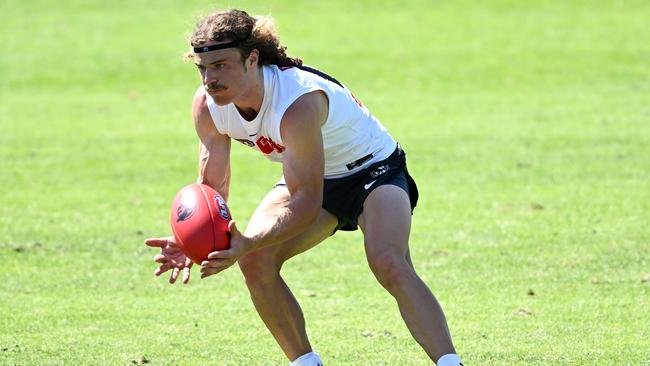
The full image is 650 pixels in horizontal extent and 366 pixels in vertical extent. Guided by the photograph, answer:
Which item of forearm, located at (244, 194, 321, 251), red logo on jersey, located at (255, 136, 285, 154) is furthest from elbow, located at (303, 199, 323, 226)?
red logo on jersey, located at (255, 136, 285, 154)

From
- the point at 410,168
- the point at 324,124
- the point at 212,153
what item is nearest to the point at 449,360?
the point at 324,124

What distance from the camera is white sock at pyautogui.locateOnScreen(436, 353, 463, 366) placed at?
561 cm

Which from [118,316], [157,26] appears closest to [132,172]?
[118,316]

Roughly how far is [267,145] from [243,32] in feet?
2.11

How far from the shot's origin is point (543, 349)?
Answer: 6.80m

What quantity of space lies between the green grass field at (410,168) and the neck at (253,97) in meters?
1.64

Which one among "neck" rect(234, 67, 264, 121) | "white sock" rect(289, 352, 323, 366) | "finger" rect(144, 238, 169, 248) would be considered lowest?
"white sock" rect(289, 352, 323, 366)

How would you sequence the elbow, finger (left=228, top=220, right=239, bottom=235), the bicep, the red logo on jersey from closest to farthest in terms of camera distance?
finger (left=228, top=220, right=239, bottom=235) → the elbow → the red logo on jersey → the bicep

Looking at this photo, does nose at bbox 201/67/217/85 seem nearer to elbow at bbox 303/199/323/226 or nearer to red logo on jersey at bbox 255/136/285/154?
red logo on jersey at bbox 255/136/285/154

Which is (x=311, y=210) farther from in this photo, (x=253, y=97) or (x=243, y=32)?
(x=243, y=32)

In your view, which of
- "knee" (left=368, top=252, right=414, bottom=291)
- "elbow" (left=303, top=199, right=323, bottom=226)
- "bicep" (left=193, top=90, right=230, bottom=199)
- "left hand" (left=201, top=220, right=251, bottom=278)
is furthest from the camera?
"bicep" (left=193, top=90, right=230, bottom=199)

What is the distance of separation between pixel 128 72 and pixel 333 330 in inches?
557

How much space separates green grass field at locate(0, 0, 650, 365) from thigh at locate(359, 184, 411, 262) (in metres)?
1.13

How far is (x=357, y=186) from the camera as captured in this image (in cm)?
604
